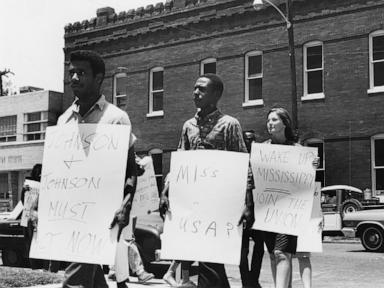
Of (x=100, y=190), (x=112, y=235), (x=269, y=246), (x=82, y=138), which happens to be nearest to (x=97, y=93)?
(x=82, y=138)

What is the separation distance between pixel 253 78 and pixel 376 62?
17.1 ft

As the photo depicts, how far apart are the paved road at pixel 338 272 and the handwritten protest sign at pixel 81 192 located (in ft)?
12.0

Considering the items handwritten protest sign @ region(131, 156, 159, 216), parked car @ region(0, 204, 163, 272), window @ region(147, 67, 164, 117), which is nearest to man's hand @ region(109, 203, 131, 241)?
handwritten protest sign @ region(131, 156, 159, 216)

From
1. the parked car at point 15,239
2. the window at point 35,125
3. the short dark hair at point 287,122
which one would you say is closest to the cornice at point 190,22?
the window at point 35,125

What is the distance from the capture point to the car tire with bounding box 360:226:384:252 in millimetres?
16703

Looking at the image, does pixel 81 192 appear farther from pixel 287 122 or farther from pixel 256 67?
pixel 256 67

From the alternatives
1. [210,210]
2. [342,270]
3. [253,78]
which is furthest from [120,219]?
[253,78]

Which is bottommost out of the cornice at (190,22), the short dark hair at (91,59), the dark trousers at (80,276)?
the dark trousers at (80,276)

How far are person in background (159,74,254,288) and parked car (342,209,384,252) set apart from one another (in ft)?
37.7

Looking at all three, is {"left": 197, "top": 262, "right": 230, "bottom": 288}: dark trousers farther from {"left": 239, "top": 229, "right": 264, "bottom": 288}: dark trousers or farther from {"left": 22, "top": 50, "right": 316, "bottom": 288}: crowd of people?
{"left": 239, "top": 229, "right": 264, "bottom": 288}: dark trousers

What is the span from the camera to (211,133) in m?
6.01

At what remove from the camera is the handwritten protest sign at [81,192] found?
16.0 ft

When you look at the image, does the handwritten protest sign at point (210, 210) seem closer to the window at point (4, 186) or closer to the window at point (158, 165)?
the window at point (158, 165)

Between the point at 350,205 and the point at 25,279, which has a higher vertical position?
the point at 350,205
